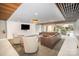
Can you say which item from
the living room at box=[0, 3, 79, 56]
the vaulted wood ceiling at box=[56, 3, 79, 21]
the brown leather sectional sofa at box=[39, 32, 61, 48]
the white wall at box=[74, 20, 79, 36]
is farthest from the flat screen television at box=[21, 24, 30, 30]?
the white wall at box=[74, 20, 79, 36]

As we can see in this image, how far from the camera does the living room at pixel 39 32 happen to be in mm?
2688

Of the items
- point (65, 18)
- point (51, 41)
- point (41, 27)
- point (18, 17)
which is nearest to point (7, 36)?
point (18, 17)

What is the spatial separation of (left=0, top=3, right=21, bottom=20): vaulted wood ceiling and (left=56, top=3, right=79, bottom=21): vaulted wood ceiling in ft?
2.56

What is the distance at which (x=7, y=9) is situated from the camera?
267 centimetres

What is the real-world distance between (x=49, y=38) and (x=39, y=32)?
0.22 m

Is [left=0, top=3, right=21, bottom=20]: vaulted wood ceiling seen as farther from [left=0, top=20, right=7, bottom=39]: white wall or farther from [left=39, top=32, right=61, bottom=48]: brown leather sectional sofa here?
[left=39, top=32, right=61, bottom=48]: brown leather sectional sofa

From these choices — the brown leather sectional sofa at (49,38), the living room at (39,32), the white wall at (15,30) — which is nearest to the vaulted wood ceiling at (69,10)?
the living room at (39,32)

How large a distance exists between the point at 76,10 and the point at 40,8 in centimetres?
65

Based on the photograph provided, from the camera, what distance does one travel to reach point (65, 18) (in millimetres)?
2727

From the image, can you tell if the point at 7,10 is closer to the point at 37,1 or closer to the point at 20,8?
the point at 20,8

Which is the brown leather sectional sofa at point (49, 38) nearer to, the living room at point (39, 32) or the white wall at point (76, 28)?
the living room at point (39, 32)

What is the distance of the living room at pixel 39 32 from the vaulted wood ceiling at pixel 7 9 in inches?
1.0

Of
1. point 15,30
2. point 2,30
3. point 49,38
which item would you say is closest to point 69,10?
point 49,38

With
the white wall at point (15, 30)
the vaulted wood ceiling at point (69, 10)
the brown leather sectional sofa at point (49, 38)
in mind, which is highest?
the vaulted wood ceiling at point (69, 10)
